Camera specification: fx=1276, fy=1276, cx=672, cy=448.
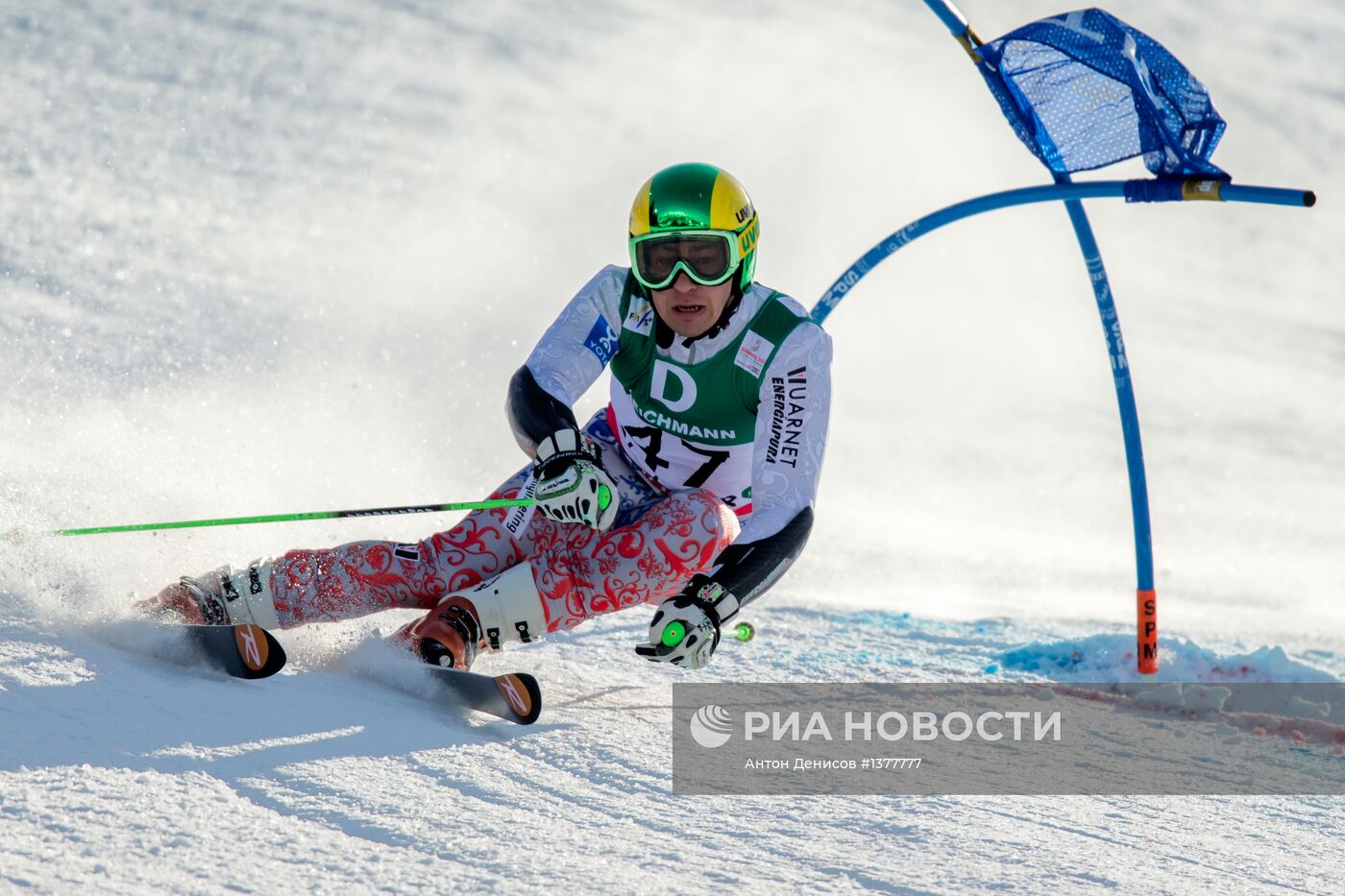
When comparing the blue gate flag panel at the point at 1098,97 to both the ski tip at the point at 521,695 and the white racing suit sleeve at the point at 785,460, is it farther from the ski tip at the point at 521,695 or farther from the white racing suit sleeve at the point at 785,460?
the ski tip at the point at 521,695

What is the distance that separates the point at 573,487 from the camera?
11.7ft

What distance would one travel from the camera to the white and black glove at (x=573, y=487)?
11.7 feet

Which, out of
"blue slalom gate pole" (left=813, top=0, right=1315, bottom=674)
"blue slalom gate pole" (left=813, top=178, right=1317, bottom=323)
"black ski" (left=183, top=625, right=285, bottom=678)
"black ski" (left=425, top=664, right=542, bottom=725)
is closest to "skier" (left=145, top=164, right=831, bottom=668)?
"black ski" (left=425, top=664, right=542, bottom=725)

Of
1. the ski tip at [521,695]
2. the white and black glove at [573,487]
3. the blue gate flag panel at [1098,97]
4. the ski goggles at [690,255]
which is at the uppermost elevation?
the blue gate flag panel at [1098,97]

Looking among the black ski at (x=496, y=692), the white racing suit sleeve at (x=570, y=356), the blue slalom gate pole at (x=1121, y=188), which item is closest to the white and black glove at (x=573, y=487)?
the white racing suit sleeve at (x=570, y=356)

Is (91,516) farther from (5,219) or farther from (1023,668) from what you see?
(5,219)

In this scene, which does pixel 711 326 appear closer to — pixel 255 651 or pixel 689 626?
pixel 689 626

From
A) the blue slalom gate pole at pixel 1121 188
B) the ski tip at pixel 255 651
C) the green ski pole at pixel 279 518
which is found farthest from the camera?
the blue slalom gate pole at pixel 1121 188

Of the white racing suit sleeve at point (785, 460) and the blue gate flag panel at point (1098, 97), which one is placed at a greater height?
the blue gate flag panel at point (1098, 97)

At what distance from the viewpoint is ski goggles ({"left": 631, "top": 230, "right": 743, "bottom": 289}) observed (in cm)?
381

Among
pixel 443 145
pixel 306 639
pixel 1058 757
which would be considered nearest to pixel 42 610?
pixel 306 639

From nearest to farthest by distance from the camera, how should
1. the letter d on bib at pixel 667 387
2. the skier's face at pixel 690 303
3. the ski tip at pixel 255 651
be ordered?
the ski tip at pixel 255 651 < the skier's face at pixel 690 303 < the letter d on bib at pixel 667 387

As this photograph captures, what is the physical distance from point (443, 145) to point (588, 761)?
46.4 ft

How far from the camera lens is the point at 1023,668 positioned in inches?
227
